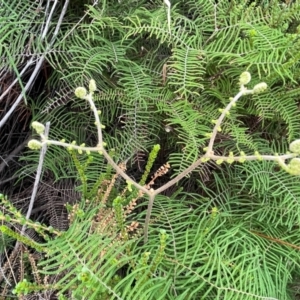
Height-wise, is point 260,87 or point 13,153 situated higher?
point 260,87

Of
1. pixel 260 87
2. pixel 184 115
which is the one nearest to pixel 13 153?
pixel 184 115

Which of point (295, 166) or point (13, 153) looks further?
point (13, 153)

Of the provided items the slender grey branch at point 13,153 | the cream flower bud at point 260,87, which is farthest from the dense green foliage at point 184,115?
the cream flower bud at point 260,87

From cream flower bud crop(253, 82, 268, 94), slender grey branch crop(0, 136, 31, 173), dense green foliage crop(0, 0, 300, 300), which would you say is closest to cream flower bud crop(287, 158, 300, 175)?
cream flower bud crop(253, 82, 268, 94)

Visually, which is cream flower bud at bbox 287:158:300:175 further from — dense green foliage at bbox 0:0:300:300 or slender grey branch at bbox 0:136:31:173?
slender grey branch at bbox 0:136:31:173

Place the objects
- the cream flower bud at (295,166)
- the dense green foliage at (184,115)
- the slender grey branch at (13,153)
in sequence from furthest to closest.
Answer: the slender grey branch at (13,153) → the dense green foliage at (184,115) → the cream flower bud at (295,166)

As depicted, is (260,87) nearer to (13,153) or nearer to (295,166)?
(295,166)

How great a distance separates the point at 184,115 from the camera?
0.68 metres

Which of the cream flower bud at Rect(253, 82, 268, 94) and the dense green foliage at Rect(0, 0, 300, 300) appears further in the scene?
the dense green foliage at Rect(0, 0, 300, 300)

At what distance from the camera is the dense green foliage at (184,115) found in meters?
0.64

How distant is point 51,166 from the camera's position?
70 cm

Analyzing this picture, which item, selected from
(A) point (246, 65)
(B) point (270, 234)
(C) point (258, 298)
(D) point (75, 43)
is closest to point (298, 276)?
(B) point (270, 234)

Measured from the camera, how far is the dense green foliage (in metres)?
0.64

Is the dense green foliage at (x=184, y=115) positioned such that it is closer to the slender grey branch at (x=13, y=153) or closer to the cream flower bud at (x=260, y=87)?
the slender grey branch at (x=13, y=153)
